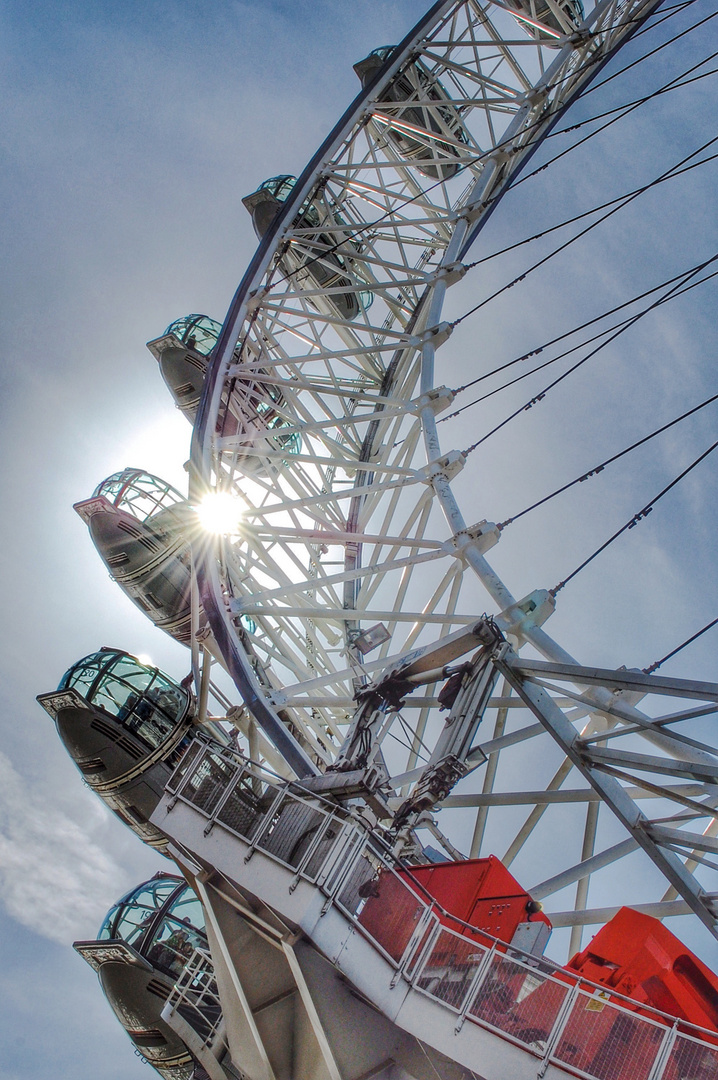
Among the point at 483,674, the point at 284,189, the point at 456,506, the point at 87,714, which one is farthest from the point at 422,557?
the point at 284,189

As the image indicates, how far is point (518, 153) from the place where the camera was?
1005 inches

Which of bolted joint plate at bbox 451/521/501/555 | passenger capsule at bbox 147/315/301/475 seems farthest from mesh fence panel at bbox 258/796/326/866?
passenger capsule at bbox 147/315/301/475

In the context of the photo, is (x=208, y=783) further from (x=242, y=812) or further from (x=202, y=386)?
(x=202, y=386)

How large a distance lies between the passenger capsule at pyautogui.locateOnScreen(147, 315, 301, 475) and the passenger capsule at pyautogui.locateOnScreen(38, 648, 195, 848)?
5.42 meters

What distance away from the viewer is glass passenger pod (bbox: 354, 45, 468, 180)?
2583 cm

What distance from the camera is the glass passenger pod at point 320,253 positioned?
80.2 feet

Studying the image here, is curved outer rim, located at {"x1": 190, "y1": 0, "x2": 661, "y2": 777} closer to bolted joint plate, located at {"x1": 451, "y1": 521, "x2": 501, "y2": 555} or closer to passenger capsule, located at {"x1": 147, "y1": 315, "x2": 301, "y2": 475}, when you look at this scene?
bolted joint plate, located at {"x1": 451, "y1": 521, "x2": 501, "y2": 555}

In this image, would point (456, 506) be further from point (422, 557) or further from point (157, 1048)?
point (157, 1048)

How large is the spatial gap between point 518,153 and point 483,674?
1645 cm

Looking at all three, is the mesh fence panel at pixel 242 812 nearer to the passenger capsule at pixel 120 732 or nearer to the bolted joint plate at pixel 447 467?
the bolted joint plate at pixel 447 467

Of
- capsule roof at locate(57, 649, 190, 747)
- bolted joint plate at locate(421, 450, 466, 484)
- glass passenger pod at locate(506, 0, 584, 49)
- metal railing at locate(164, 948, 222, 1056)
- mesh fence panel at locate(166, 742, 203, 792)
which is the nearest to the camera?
mesh fence panel at locate(166, 742, 203, 792)

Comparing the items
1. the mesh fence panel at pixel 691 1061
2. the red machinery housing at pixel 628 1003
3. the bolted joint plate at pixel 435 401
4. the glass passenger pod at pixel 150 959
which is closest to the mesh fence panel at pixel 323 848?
the red machinery housing at pixel 628 1003

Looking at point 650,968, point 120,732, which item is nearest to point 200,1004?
point 120,732

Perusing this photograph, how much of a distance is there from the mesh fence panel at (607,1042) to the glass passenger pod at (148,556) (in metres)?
15.5
